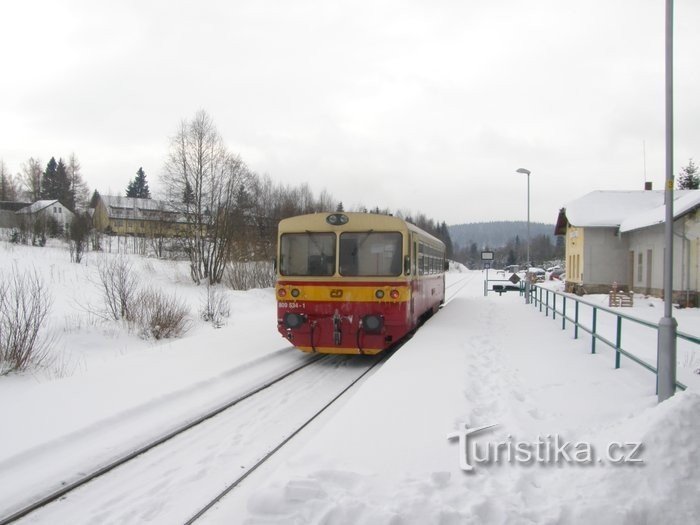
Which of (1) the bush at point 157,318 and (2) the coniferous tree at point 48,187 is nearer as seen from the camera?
(1) the bush at point 157,318

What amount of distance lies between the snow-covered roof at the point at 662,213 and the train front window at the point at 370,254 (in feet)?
40.0

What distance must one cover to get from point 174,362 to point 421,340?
4.96m

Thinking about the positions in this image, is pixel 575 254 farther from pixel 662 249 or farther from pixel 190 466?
pixel 190 466

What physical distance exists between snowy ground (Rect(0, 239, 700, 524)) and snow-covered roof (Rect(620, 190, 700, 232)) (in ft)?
42.6

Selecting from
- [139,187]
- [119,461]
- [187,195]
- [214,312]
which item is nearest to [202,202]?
[187,195]

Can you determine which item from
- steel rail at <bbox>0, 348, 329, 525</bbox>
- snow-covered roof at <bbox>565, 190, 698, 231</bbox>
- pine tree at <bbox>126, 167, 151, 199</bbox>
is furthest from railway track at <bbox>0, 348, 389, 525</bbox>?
pine tree at <bbox>126, 167, 151, 199</bbox>

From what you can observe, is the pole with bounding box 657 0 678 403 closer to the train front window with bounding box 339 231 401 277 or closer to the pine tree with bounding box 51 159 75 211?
the train front window with bounding box 339 231 401 277

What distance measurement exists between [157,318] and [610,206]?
93.9 feet

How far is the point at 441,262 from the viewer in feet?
58.3

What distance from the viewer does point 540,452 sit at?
462cm

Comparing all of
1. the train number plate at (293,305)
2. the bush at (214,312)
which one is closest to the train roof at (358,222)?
the train number plate at (293,305)

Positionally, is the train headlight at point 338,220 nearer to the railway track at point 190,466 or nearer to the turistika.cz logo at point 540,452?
the railway track at point 190,466

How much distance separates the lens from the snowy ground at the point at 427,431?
143 inches

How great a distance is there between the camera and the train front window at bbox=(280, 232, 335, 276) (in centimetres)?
1004
